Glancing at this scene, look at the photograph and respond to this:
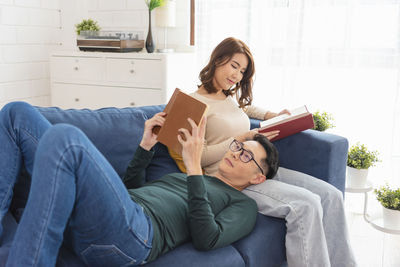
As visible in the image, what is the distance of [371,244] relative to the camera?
7.76 ft

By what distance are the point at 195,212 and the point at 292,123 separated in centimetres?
83

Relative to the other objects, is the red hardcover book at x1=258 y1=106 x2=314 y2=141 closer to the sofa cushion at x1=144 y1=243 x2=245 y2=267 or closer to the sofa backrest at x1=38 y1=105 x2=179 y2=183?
the sofa backrest at x1=38 y1=105 x2=179 y2=183

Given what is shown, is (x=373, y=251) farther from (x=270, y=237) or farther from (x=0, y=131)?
(x=0, y=131)

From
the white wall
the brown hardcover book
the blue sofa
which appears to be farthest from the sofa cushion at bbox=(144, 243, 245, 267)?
the white wall

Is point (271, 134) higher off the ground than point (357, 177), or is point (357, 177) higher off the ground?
point (271, 134)

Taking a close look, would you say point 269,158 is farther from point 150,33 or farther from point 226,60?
point 150,33

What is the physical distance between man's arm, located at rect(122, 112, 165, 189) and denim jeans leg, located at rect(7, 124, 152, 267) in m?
0.43

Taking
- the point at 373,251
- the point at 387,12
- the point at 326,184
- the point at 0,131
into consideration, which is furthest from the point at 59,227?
the point at 387,12

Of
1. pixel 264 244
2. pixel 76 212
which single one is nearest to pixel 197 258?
pixel 264 244

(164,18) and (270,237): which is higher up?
(164,18)

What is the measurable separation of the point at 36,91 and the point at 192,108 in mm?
2837

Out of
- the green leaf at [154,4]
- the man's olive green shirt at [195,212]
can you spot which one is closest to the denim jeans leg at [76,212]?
the man's olive green shirt at [195,212]

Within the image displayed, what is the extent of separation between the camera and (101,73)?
11.2 ft

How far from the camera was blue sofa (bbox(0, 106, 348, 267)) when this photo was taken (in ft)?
4.47
